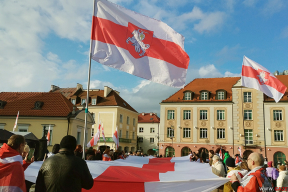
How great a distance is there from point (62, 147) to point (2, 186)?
3.40 feet

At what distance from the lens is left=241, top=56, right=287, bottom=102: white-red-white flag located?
14148mm

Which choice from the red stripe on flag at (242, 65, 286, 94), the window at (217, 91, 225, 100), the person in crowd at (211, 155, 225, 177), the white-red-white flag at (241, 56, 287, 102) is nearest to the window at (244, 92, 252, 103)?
the window at (217, 91, 225, 100)

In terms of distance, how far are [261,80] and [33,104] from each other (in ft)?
96.2

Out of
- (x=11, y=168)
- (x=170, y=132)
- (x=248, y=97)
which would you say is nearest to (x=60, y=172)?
(x=11, y=168)

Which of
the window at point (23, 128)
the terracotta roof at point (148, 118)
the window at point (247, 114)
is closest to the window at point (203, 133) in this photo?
the window at point (247, 114)

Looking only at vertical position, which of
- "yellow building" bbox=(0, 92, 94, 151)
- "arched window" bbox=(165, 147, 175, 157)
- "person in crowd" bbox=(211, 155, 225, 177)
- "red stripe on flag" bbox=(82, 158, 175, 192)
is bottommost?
"arched window" bbox=(165, 147, 175, 157)

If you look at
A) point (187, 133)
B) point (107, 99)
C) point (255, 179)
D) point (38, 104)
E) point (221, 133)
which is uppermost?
point (107, 99)

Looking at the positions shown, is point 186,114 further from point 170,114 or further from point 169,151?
point 169,151

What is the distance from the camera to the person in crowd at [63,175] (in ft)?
12.4

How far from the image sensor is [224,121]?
43.7 metres

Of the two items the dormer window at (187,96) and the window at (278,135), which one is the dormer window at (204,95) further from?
the window at (278,135)

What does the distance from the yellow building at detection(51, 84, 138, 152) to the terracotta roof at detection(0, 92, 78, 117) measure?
13246 millimetres

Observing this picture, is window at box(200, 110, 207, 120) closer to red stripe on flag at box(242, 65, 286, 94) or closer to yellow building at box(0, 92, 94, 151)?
yellow building at box(0, 92, 94, 151)

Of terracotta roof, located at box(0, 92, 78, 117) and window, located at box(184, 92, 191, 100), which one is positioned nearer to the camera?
terracotta roof, located at box(0, 92, 78, 117)
